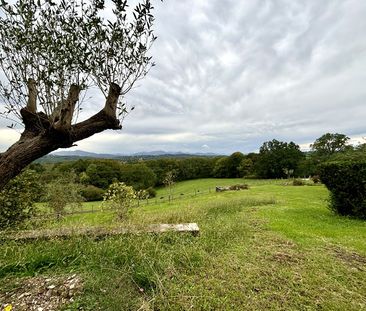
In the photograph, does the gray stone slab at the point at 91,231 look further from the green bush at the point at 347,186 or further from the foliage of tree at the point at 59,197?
the foliage of tree at the point at 59,197

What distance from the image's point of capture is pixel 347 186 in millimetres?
6328

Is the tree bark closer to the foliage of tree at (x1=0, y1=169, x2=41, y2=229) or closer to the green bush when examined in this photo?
the foliage of tree at (x1=0, y1=169, x2=41, y2=229)

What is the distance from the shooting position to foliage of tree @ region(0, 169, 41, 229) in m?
5.37

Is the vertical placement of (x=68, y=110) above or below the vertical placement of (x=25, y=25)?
below

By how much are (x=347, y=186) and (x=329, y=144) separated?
139 feet

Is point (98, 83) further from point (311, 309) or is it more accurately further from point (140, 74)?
point (311, 309)

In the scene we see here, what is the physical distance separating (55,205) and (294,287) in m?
16.9

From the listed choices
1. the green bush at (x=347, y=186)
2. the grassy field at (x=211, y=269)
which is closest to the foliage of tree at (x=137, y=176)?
the green bush at (x=347, y=186)

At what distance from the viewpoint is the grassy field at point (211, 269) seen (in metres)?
2.31

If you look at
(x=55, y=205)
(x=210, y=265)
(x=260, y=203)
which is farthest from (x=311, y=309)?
(x=55, y=205)

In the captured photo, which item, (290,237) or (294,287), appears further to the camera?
(290,237)

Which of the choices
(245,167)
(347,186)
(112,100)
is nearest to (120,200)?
(112,100)

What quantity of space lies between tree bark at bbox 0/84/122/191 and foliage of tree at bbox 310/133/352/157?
46512 millimetres

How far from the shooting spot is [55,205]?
45.2 ft
